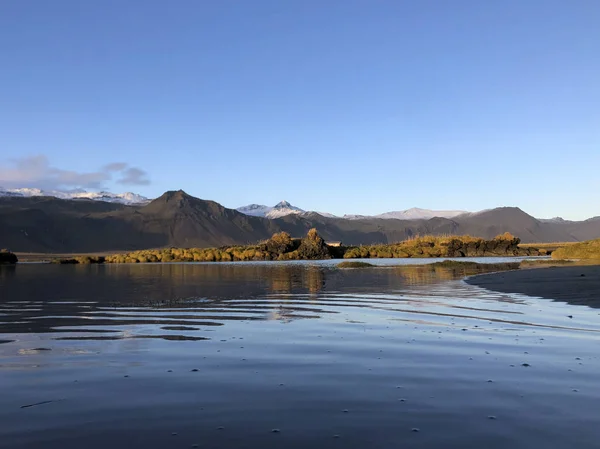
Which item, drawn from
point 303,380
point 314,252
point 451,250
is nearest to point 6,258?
point 314,252

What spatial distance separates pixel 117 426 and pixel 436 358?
561 cm

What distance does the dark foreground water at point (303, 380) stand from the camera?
17.3 feet

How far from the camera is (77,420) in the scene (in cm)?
575

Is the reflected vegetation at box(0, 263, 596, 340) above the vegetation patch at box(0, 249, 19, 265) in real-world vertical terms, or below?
below

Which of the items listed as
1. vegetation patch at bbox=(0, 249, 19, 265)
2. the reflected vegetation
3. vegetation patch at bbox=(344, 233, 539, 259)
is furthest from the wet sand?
vegetation patch at bbox=(0, 249, 19, 265)

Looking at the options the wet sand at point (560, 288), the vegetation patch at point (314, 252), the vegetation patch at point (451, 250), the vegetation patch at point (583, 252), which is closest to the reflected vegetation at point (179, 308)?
the wet sand at point (560, 288)

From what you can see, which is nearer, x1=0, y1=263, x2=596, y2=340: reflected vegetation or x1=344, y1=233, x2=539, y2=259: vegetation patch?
x1=0, y1=263, x2=596, y2=340: reflected vegetation

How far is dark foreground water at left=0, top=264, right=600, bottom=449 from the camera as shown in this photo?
5262mm

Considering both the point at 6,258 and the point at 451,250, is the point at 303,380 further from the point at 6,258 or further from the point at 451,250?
the point at 6,258

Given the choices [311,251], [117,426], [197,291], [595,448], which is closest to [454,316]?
[595,448]

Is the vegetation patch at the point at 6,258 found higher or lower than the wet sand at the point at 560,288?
→ higher

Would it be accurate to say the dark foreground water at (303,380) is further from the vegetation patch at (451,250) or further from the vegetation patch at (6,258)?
the vegetation patch at (6,258)

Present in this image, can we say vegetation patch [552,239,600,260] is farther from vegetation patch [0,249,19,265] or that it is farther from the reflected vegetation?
vegetation patch [0,249,19,265]

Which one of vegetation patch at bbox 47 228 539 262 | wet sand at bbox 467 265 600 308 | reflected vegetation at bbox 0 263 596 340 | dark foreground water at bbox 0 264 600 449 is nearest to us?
dark foreground water at bbox 0 264 600 449
